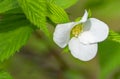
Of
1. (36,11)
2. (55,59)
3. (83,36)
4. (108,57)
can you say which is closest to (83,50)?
(83,36)

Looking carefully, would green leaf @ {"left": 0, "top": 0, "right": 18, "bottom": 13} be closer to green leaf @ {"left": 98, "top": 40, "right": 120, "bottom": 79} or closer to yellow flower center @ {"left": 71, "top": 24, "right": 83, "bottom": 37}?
yellow flower center @ {"left": 71, "top": 24, "right": 83, "bottom": 37}

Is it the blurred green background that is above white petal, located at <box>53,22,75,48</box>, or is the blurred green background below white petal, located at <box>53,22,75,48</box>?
below

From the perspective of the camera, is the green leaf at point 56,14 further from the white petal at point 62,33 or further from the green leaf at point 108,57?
the green leaf at point 108,57

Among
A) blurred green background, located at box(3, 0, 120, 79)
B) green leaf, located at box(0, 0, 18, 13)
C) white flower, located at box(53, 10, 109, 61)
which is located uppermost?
green leaf, located at box(0, 0, 18, 13)

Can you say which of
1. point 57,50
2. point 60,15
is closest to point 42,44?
point 57,50

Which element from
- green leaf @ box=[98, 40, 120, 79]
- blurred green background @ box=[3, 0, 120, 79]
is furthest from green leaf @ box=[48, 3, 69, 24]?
blurred green background @ box=[3, 0, 120, 79]

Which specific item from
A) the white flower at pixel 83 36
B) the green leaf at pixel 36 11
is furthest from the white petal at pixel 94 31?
the green leaf at pixel 36 11

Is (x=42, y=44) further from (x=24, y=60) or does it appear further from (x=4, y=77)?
(x=4, y=77)
